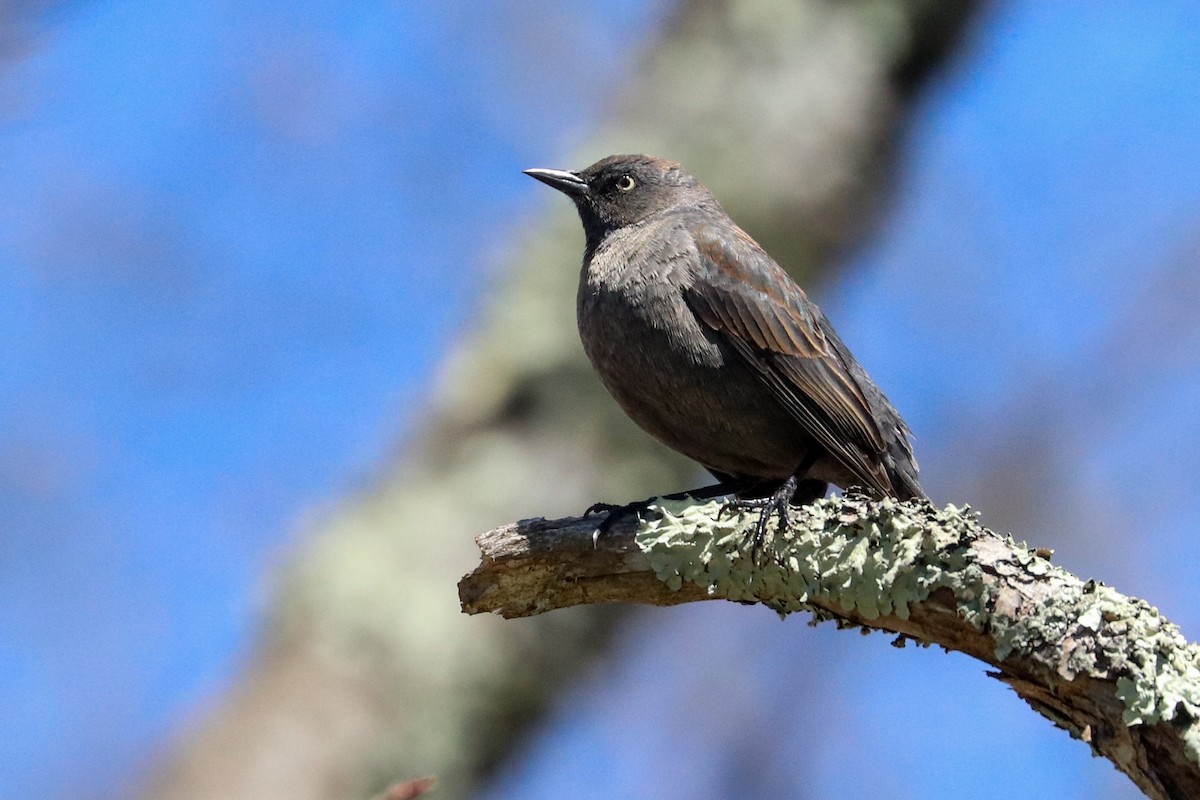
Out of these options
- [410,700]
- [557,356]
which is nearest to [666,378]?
[557,356]

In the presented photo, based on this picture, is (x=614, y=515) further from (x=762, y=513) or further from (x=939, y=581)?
(x=939, y=581)

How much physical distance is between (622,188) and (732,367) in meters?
1.34

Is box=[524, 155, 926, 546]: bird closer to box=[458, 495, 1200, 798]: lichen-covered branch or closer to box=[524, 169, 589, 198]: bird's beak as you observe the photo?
box=[524, 169, 589, 198]: bird's beak

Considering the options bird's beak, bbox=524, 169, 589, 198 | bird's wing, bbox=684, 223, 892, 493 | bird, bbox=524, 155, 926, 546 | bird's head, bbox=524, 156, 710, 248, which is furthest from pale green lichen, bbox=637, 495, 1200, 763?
bird's beak, bbox=524, 169, 589, 198

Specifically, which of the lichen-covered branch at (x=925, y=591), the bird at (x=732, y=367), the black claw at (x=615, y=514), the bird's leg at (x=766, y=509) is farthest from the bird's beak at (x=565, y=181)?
the lichen-covered branch at (x=925, y=591)

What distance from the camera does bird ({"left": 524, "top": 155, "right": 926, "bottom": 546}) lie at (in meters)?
4.82

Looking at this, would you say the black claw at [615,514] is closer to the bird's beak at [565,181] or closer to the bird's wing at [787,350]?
the bird's wing at [787,350]

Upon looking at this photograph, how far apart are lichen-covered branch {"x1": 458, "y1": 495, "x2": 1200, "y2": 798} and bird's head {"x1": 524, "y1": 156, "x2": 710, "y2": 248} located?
6.47ft

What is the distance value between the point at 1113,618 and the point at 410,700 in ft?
9.34

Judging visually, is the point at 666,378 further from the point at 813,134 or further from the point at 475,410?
the point at 813,134

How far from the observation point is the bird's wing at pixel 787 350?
486cm

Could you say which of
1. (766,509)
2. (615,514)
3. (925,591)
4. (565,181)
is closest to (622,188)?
(565,181)

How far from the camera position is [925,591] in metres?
3.39

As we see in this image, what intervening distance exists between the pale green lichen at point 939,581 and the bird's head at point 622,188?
77.7 inches
